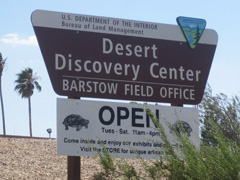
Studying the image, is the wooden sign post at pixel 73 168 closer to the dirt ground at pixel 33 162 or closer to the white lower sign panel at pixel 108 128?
the white lower sign panel at pixel 108 128

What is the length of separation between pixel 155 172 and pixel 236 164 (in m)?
1.47

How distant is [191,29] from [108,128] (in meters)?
2.16

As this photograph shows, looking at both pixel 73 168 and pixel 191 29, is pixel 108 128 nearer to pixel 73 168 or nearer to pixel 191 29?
pixel 73 168

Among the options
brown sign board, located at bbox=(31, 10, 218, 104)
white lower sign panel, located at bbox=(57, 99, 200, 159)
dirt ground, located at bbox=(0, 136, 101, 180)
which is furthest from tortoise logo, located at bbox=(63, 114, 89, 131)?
dirt ground, located at bbox=(0, 136, 101, 180)

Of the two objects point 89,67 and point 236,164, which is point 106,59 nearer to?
point 89,67

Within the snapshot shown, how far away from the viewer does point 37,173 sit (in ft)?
58.4

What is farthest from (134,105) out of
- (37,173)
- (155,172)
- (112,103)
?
(37,173)

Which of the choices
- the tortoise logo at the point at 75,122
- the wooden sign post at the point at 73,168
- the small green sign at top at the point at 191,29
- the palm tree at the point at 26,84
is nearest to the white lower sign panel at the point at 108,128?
the tortoise logo at the point at 75,122

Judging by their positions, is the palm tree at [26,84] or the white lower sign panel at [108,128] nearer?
the white lower sign panel at [108,128]

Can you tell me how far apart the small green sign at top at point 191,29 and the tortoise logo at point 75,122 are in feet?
7.22

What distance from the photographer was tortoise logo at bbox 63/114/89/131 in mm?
8125

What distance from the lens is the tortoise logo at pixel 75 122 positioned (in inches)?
320

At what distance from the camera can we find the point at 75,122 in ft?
26.9

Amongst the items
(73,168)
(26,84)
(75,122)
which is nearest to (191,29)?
(75,122)
